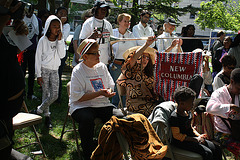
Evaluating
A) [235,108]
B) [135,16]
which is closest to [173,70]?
[235,108]

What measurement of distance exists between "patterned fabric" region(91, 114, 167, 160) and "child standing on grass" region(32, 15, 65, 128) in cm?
247

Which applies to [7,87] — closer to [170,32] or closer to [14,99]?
[14,99]

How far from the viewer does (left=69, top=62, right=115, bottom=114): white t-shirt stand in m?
3.70

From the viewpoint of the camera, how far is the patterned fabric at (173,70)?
4055mm

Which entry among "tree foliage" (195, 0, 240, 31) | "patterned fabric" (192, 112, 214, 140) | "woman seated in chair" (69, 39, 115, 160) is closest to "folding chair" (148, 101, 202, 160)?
"patterned fabric" (192, 112, 214, 140)

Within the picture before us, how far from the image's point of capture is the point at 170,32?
20.0 feet

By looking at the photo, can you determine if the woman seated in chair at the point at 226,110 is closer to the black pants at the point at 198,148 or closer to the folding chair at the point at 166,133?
the black pants at the point at 198,148

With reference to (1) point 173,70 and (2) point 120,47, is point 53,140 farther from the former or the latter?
(2) point 120,47

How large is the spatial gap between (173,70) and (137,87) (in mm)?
595

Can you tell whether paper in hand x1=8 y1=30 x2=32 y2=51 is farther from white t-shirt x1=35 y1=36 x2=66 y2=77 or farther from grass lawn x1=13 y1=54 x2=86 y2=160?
white t-shirt x1=35 y1=36 x2=66 y2=77

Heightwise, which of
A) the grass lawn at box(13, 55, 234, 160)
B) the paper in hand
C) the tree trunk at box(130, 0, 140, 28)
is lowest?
the grass lawn at box(13, 55, 234, 160)

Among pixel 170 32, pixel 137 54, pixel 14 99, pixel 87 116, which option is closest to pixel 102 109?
pixel 87 116

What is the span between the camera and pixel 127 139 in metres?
2.55

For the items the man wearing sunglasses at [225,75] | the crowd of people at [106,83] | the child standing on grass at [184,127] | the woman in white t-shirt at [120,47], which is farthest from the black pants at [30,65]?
the child standing on grass at [184,127]
